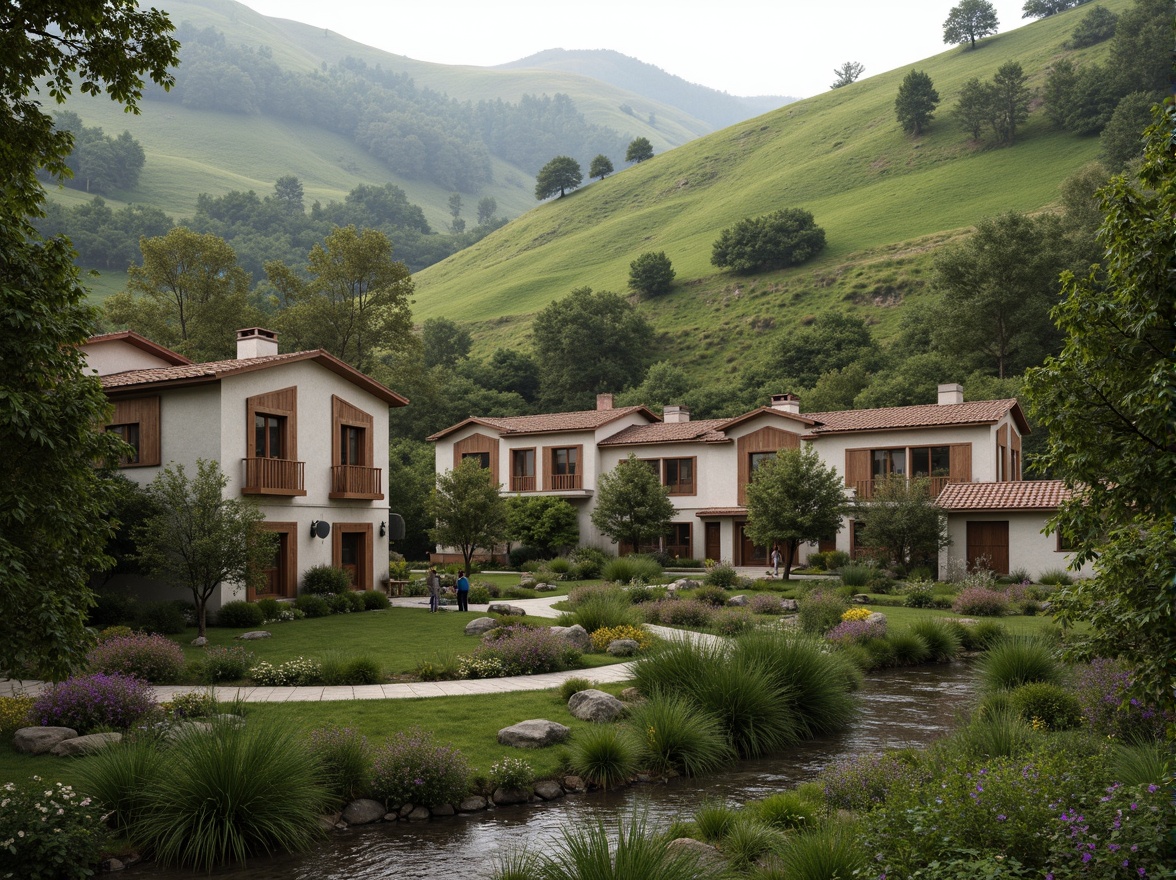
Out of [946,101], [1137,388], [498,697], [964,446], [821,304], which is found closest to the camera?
[1137,388]

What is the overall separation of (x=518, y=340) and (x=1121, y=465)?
97.1m

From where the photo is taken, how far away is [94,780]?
35.0 feet

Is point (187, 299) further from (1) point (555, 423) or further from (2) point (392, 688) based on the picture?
(2) point (392, 688)

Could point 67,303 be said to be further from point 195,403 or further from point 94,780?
point 195,403

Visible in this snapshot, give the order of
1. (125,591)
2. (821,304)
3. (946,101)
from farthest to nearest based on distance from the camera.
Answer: (946,101) → (821,304) → (125,591)

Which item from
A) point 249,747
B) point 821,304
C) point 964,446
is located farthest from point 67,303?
point 821,304

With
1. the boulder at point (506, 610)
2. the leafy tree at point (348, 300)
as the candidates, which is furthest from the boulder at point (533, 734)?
the leafy tree at point (348, 300)

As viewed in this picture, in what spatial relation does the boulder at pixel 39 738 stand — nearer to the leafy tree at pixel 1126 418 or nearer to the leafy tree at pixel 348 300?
the leafy tree at pixel 1126 418

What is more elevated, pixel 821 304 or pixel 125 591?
pixel 821 304

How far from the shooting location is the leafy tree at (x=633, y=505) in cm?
4816

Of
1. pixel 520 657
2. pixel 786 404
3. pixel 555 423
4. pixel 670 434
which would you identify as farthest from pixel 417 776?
pixel 555 423

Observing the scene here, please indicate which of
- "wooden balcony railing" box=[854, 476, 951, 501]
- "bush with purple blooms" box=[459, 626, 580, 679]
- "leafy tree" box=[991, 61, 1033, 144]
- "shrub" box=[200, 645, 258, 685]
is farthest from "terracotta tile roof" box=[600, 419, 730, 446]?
"leafy tree" box=[991, 61, 1033, 144]

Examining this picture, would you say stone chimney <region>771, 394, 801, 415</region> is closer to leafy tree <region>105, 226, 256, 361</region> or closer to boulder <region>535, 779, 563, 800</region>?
leafy tree <region>105, 226, 256, 361</region>

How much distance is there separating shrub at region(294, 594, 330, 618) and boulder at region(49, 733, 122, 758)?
1573cm
